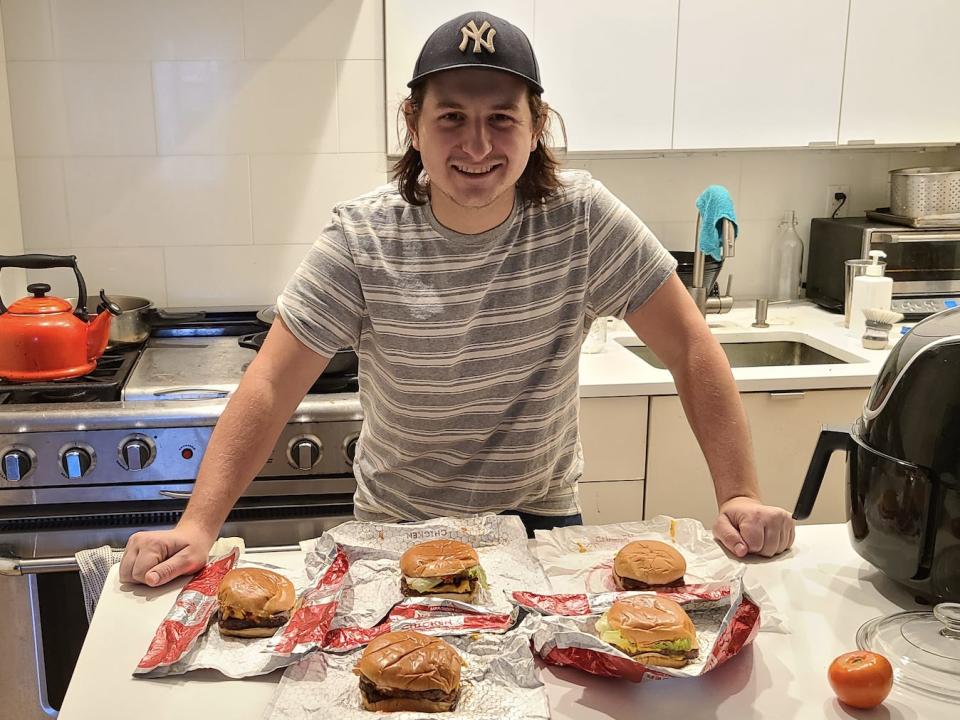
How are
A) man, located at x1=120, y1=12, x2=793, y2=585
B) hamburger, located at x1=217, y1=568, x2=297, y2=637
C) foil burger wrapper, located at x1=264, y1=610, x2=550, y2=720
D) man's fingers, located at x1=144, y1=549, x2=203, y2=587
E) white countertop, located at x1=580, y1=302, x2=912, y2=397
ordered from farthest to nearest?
white countertop, located at x1=580, y1=302, x2=912, y2=397, man, located at x1=120, y1=12, x2=793, y2=585, man's fingers, located at x1=144, y1=549, x2=203, y2=587, hamburger, located at x1=217, y1=568, x2=297, y2=637, foil burger wrapper, located at x1=264, y1=610, x2=550, y2=720

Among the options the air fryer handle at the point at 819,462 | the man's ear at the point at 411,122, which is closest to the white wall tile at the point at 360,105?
the man's ear at the point at 411,122

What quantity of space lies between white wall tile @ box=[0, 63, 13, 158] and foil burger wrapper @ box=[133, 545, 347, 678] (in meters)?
1.65

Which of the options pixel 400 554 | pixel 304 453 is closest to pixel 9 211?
pixel 304 453

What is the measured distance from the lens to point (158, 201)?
8.32ft

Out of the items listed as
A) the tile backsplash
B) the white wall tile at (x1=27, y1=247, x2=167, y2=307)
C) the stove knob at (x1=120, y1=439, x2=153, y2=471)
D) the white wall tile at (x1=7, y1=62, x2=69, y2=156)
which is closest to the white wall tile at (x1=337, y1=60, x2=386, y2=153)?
the tile backsplash

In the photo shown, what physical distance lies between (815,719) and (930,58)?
2.14 meters

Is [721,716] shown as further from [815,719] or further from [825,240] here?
[825,240]

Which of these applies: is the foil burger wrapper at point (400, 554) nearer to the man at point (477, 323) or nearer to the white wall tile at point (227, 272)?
the man at point (477, 323)

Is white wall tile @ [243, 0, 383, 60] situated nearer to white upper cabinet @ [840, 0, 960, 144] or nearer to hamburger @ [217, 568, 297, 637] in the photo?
white upper cabinet @ [840, 0, 960, 144]

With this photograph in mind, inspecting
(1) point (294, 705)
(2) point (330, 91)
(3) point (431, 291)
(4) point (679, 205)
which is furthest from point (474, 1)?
(1) point (294, 705)

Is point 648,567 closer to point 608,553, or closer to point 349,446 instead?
point 608,553

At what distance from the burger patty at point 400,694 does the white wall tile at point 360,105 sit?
1837mm

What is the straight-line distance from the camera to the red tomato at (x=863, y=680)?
95 cm

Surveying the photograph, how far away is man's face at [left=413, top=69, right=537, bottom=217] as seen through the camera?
137cm
